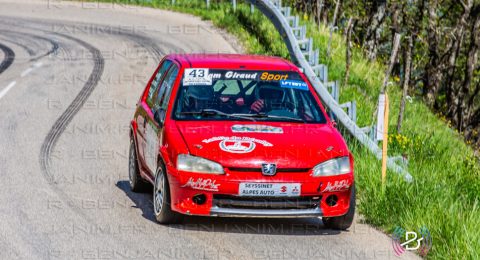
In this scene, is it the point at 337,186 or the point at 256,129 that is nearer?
the point at 337,186

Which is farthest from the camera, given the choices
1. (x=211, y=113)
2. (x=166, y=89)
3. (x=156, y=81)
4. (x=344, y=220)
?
(x=156, y=81)

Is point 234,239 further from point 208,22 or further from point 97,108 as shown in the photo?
point 208,22

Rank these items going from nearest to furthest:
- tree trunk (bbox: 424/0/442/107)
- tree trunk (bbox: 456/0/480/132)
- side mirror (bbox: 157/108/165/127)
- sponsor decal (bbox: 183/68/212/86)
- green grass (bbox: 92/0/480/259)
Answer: green grass (bbox: 92/0/480/259)
side mirror (bbox: 157/108/165/127)
sponsor decal (bbox: 183/68/212/86)
tree trunk (bbox: 456/0/480/132)
tree trunk (bbox: 424/0/442/107)

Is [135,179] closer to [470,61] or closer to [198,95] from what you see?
[198,95]

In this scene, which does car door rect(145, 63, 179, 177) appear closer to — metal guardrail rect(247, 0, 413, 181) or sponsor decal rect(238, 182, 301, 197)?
sponsor decal rect(238, 182, 301, 197)

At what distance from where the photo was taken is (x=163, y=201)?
8.75 meters

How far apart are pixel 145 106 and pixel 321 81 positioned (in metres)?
5.56

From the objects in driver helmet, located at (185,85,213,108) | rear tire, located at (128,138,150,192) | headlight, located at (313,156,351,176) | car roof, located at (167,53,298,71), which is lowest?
rear tire, located at (128,138,150,192)

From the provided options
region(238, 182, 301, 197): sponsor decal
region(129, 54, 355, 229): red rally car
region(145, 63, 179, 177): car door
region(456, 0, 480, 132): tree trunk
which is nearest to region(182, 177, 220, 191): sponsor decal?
region(129, 54, 355, 229): red rally car

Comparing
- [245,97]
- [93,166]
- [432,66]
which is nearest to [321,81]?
[93,166]

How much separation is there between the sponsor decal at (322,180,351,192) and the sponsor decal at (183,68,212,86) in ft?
5.98

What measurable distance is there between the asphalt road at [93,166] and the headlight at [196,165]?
579 millimetres

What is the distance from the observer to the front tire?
8719 mm

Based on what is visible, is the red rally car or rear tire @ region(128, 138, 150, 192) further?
rear tire @ region(128, 138, 150, 192)
